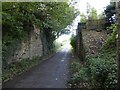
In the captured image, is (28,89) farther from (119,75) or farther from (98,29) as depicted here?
(98,29)

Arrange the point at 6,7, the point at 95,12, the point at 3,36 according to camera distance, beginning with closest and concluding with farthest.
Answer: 1. the point at 6,7
2. the point at 3,36
3. the point at 95,12

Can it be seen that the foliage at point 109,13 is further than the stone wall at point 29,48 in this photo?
Yes

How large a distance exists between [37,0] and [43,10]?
3.00 metres

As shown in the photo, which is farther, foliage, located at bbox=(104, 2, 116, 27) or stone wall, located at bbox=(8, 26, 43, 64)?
foliage, located at bbox=(104, 2, 116, 27)

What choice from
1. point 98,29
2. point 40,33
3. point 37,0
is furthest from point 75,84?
point 40,33

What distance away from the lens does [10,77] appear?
531 inches

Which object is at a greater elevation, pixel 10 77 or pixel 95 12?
pixel 95 12

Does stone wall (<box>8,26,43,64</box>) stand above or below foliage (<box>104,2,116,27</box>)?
below

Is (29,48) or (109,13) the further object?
(29,48)

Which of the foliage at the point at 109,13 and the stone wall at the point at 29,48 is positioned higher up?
the foliage at the point at 109,13

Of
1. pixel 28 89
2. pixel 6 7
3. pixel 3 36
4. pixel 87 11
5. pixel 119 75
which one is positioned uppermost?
pixel 87 11

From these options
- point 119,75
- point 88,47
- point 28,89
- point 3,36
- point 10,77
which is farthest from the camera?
point 88,47

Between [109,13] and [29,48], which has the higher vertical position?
[109,13]

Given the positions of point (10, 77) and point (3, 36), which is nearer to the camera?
point (10, 77)
